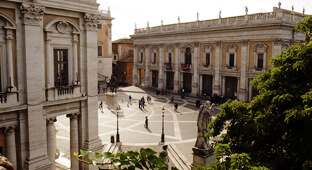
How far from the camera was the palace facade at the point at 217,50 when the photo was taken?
110ft

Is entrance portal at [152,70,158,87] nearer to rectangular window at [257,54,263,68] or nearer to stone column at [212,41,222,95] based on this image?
stone column at [212,41,222,95]

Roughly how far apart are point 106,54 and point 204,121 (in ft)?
144

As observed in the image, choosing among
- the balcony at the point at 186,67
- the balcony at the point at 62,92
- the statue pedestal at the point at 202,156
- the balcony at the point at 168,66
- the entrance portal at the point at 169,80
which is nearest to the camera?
the balcony at the point at 62,92

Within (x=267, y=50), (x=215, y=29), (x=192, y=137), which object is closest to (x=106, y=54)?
(x=215, y=29)

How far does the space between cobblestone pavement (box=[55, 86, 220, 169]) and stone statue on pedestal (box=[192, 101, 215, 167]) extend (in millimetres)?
2810

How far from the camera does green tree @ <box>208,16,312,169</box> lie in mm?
6969

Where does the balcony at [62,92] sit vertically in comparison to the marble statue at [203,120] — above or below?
above

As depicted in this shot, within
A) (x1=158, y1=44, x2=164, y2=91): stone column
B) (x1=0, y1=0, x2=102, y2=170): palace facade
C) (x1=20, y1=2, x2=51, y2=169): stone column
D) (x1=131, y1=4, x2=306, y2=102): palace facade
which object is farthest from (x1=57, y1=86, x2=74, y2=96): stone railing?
(x1=158, y1=44, x2=164, y2=91): stone column

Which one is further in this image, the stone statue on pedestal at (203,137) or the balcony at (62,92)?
the stone statue on pedestal at (203,137)

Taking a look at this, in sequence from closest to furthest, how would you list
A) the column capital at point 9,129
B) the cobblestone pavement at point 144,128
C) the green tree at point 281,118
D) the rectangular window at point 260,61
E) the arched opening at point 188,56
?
the green tree at point 281,118 → the column capital at point 9,129 → the cobblestone pavement at point 144,128 → the rectangular window at point 260,61 → the arched opening at point 188,56

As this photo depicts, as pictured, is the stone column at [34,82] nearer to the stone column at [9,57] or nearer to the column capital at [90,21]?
the stone column at [9,57]

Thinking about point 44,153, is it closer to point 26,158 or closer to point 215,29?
point 26,158

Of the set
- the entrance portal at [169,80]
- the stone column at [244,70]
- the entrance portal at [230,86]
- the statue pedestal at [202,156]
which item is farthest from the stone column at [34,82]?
the entrance portal at [169,80]

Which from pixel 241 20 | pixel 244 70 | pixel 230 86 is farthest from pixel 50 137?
pixel 230 86
